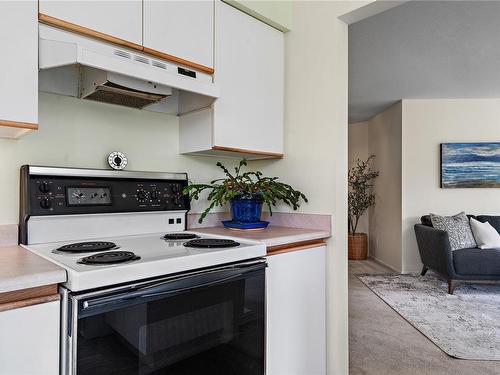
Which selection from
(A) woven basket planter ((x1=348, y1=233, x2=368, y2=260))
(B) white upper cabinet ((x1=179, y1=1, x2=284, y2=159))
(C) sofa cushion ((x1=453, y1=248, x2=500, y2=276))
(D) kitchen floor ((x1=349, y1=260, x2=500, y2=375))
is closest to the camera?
(B) white upper cabinet ((x1=179, y1=1, x2=284, y2=159))

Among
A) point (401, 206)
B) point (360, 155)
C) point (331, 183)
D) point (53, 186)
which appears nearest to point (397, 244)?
point (401, 206)

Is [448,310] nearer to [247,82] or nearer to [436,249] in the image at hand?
[436,249]

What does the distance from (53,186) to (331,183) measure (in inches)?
52.4

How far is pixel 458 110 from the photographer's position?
5031 millimetres

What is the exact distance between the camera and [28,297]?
889 mm

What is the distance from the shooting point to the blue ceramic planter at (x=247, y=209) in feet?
6.30

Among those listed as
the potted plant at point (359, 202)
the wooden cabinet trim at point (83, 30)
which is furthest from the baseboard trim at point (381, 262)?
the wooden cabinet trim at point (83, 30)

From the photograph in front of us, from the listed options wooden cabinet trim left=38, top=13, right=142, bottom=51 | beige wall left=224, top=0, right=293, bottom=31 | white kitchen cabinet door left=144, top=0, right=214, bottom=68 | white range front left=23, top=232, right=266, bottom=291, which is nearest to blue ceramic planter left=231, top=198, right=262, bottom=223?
white range front left=23, top=232, right=266, bottom=291

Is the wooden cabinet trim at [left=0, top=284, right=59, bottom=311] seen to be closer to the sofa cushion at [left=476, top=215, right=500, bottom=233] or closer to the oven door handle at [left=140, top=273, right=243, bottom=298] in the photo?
the oven door handle at [left=140, top=273, right=243, bottom=298]

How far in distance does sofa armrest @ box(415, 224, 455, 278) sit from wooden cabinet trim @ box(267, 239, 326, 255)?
2709 millimetres

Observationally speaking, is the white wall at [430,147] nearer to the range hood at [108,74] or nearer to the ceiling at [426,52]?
the ceiling at [426,52]

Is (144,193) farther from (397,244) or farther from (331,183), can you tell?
(397,244)

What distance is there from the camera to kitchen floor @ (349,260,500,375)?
226cm

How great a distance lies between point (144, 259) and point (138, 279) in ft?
0.28
